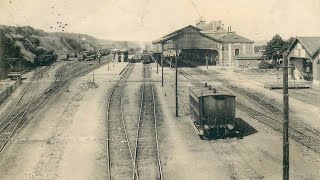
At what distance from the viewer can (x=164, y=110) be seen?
99.6 feet

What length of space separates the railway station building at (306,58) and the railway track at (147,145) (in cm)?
1623

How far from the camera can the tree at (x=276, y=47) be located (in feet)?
210

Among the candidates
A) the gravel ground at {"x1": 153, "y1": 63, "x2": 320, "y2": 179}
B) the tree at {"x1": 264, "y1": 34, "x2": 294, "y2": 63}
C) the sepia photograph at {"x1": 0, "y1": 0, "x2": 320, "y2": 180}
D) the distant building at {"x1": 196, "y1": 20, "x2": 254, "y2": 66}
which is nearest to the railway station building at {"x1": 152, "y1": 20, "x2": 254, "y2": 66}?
the distant building at {"x1": 196, "y1": 20, "x2": 254, "y2": 66}

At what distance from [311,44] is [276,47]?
22.2 meters

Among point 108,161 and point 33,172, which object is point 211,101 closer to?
point 108,161

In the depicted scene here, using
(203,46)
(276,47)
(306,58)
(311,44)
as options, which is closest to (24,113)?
(306,58)

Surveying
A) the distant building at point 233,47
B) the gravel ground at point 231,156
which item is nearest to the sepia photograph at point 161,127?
the gravel ground at point 231,156

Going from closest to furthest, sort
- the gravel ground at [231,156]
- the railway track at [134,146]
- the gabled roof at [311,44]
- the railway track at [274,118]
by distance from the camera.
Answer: the gravel ground at [231,156] < the railway track at [134,146] < the railway track at [274,118] < the gabled roof at [311,44]

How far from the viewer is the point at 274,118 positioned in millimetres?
27328

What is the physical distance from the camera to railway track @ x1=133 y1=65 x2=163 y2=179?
56.4 feet

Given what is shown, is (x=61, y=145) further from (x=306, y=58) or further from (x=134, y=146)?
(x=306, y=58)

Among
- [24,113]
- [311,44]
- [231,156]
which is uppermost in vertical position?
[311,44]

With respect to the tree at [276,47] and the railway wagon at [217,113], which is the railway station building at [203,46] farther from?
the railway wagon at [217,113]

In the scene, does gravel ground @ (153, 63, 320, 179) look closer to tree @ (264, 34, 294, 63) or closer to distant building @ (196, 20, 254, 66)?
tree @ (264, 34, 294, 63)
